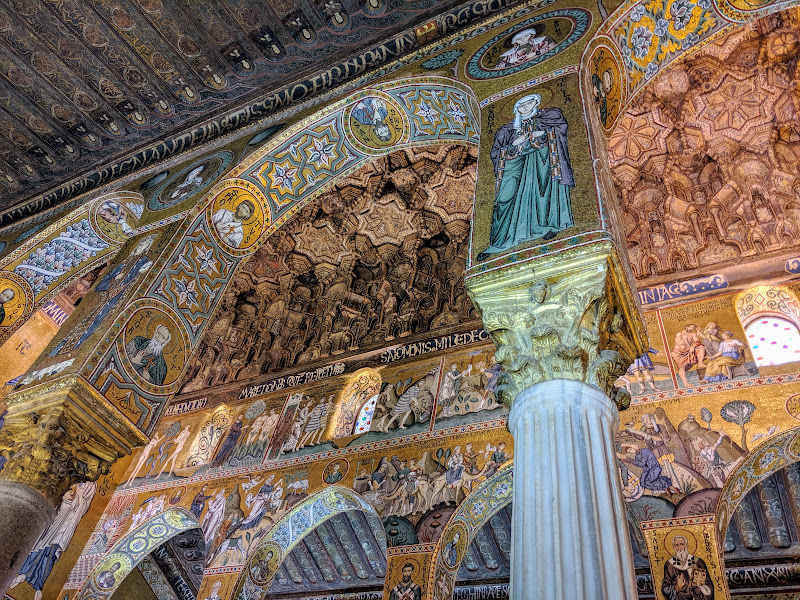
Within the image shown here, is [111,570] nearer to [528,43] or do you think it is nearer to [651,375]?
[651,375]

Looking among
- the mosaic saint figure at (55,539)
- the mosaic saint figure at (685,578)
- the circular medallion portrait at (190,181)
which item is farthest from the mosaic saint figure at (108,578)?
the mosaic saint figure at (685,578)

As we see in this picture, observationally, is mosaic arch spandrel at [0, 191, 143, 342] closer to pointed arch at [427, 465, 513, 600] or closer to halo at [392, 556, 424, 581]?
halo at [392, 556, 424, 581]

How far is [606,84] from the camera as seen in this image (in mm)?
6184

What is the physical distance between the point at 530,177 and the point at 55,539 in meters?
8.31

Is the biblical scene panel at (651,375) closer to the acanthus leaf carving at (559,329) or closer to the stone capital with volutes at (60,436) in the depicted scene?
the acanthus leaf carving at (559,329)

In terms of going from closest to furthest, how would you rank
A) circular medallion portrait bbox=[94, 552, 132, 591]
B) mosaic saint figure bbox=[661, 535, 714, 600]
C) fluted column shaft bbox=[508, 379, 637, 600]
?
fluted column shaft bbox=[508, 379, 637, 600], mosaic saint figure bbox=[661, 535, 714, 600], circular medallion portrait bbox=[94, 552, 132, 591]

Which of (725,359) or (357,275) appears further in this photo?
(357,275)

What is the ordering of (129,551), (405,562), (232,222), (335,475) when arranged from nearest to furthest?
(405,562) → (232,222) → (335,475) → (129,551)

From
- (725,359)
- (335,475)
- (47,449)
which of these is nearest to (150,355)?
(47,449)

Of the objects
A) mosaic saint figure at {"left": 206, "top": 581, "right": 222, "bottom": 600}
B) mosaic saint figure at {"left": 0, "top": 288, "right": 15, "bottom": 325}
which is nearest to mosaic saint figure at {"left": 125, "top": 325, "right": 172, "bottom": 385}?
mosaic saint figure at {"left": 206, "top": 581, "right": 222, "bottom": 600}

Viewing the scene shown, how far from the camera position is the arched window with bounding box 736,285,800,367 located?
7070mm

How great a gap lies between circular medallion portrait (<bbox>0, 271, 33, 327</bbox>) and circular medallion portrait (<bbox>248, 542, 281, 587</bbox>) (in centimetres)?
438

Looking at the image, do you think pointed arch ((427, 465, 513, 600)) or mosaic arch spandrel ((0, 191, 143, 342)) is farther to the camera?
mosaic arch spandrel ((0, 191, 143, 342))

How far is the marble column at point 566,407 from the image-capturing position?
3111 millimetres
